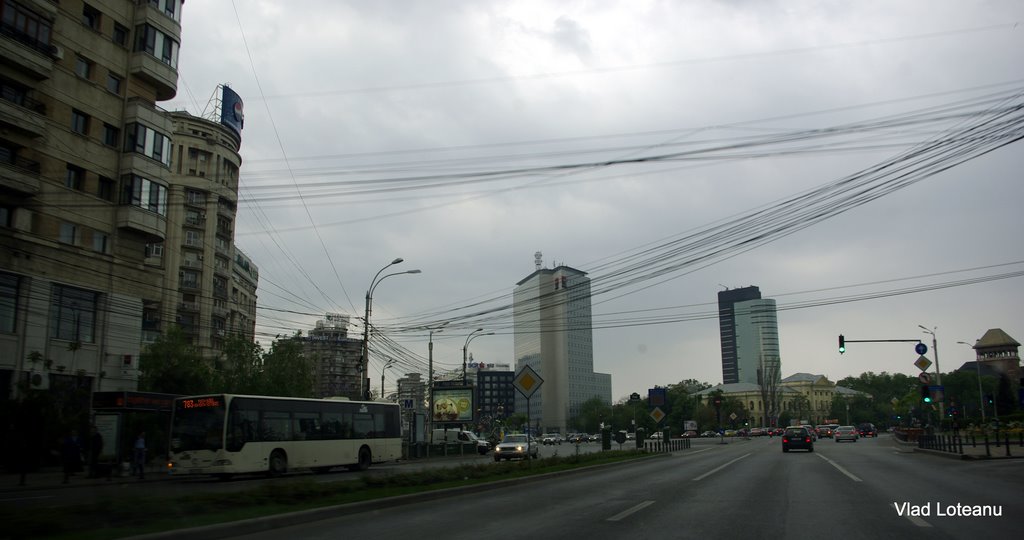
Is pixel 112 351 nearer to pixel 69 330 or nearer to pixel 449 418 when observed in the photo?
pixel 69 330

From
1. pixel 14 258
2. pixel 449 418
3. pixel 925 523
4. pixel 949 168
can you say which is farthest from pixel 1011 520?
pixel 449 418

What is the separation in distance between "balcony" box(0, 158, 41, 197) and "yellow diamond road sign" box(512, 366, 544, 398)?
25.3 meters

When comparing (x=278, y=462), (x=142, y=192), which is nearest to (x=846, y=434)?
(x=278, y=462)

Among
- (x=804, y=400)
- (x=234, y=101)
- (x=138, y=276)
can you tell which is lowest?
(x=804, y=400)

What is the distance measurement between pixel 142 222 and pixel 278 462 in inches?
764

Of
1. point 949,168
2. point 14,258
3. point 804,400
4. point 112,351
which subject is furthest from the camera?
point 804,400

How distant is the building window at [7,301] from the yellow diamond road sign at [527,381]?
965 inches

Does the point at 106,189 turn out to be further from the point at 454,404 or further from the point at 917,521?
the point at 917,521

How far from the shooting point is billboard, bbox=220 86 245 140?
70.9 m

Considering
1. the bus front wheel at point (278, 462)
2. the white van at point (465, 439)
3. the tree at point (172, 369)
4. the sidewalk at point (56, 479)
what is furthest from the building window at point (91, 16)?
the white van at point (465, 439)

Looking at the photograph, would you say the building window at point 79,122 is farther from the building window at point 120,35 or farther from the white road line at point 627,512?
the white road line at point 627,512

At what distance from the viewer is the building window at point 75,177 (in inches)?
1372

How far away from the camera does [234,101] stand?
71.9 meters

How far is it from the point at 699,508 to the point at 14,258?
32753 millimetres
